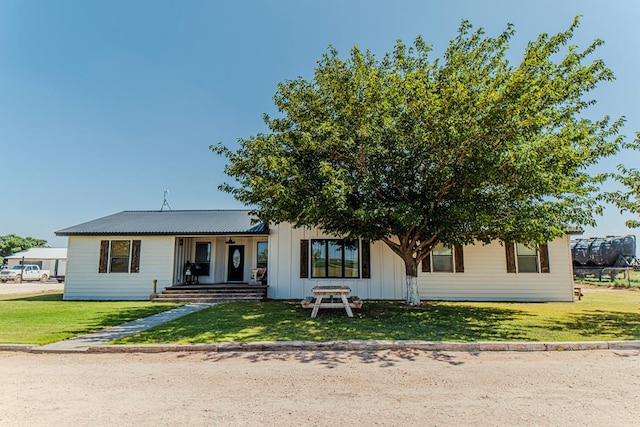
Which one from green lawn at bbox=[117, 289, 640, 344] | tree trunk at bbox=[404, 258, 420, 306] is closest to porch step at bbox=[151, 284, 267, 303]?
green lawn at bbox=[117, 289, 640, 344]

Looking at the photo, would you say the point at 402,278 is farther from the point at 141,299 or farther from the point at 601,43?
the point at 141,299

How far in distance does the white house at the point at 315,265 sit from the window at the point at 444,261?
40 millimetres

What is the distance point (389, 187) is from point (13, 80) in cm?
1595

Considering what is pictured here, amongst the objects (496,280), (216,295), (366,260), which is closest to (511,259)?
(496,280)

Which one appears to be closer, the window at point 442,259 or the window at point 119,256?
the window at point 442,259

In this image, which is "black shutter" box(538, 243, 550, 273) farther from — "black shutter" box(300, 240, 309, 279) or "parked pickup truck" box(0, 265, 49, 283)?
"parked pickup truck" box(0, 265, 49, 283)

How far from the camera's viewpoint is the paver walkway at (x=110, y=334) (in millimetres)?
6281

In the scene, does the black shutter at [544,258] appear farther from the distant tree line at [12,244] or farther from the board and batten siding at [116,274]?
the distant tree line at [12,244]

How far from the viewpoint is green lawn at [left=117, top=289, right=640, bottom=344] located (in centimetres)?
691

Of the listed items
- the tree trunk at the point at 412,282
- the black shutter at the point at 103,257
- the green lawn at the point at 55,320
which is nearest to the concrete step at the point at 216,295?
the green lawn at the point at 55,320

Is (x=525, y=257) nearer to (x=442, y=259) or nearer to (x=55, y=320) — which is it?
(x=442, y=259)

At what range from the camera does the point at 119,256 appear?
50.4 ft

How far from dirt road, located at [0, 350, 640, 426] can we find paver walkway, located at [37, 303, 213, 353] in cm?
38

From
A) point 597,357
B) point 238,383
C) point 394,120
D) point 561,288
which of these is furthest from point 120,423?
point 561,288
